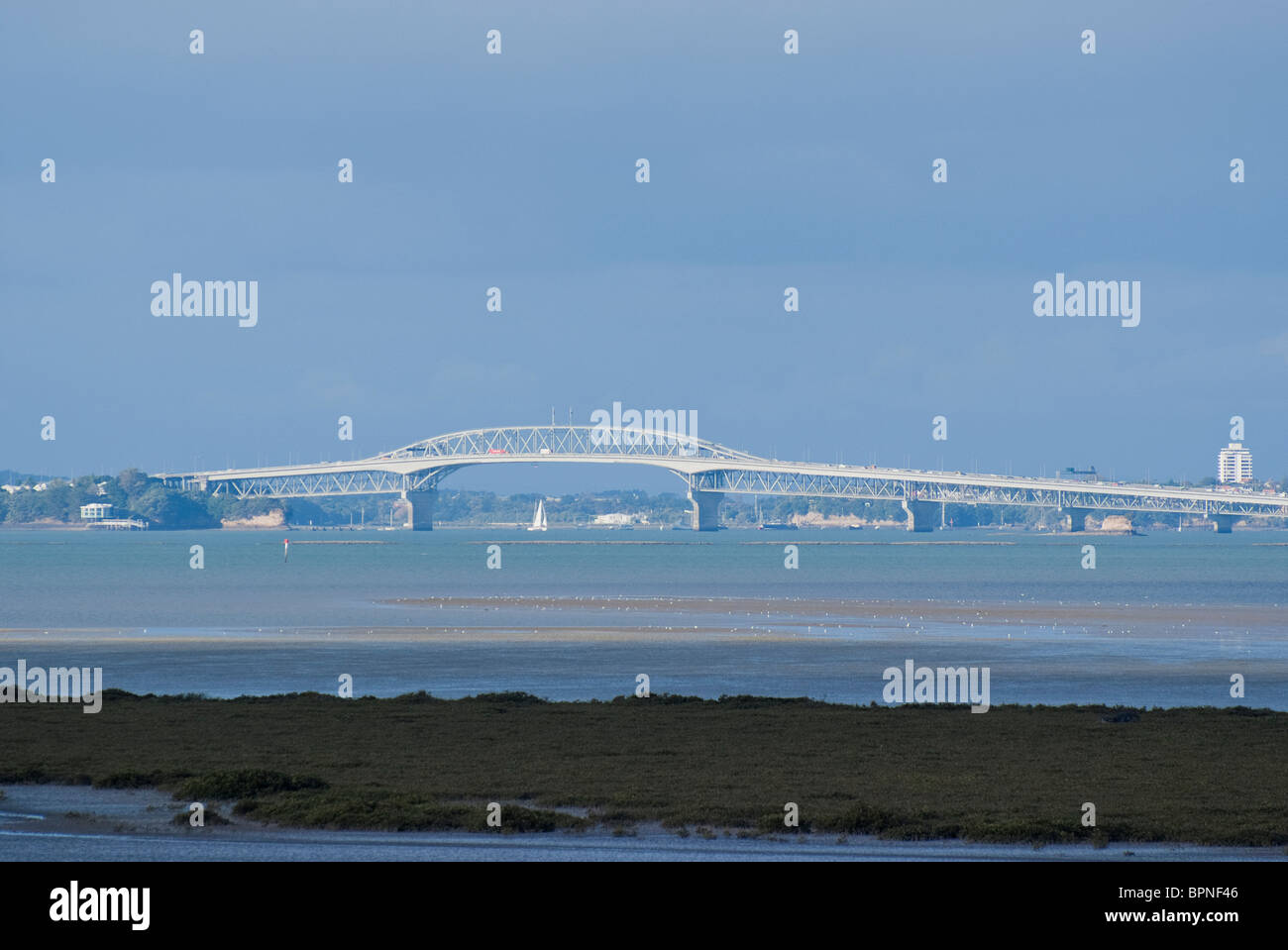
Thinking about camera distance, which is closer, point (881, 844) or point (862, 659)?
point (881, 844)

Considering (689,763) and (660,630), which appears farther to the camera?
(660,630)

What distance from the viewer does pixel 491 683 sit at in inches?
1459

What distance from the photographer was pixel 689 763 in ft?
73.3

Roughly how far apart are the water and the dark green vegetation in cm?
643

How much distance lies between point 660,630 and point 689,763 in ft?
107

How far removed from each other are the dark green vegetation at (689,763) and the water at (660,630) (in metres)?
6.43

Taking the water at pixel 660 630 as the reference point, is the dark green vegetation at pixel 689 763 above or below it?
above

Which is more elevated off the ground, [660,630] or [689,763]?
[689,763]

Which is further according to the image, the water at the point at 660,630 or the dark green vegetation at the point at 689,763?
the water at the point at 660,630

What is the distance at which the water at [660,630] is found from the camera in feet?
124
